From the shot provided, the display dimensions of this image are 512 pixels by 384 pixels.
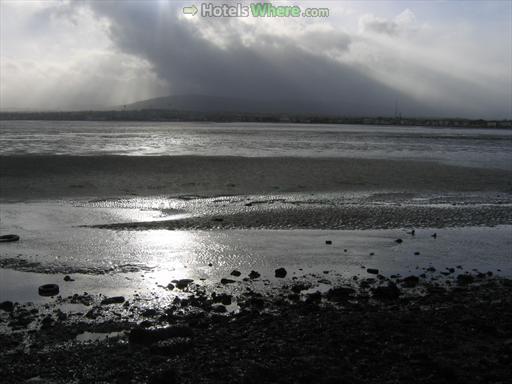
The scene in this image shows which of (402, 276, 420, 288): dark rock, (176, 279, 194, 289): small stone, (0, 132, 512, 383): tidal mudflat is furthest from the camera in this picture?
(402, 276, 420, 288): dark rock

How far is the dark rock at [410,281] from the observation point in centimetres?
886

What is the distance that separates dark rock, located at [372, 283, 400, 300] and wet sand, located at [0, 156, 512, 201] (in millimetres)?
11959

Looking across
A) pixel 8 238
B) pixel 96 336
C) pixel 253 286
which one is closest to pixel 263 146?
pixel 8 238

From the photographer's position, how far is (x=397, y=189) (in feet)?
71.3

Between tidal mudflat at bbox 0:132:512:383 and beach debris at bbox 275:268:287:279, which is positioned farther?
beach debris at bbox 275:268:287:279

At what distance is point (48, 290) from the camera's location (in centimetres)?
827

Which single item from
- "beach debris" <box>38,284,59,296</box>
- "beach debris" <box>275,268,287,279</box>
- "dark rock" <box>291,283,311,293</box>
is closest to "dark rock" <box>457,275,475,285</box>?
"dark rock" <box>291,283,311,293</box>

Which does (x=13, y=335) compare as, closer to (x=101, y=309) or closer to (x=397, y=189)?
(x=101, y=309)

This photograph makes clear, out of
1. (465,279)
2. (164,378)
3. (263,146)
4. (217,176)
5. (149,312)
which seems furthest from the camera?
(263,146)

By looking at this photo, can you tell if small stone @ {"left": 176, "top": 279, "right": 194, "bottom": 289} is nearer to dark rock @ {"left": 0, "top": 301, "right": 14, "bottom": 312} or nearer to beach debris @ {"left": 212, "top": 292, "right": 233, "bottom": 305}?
beach debris @ {"left": 212, "top": 292, "right": 233, "bottom": 305}

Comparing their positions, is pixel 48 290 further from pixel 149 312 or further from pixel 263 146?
pixel 263 146

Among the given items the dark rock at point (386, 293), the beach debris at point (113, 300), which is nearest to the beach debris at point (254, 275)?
the dark rock at point (386, 293)

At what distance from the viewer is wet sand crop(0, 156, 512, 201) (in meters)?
20.5

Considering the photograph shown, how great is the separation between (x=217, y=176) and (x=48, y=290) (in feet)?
53.7
